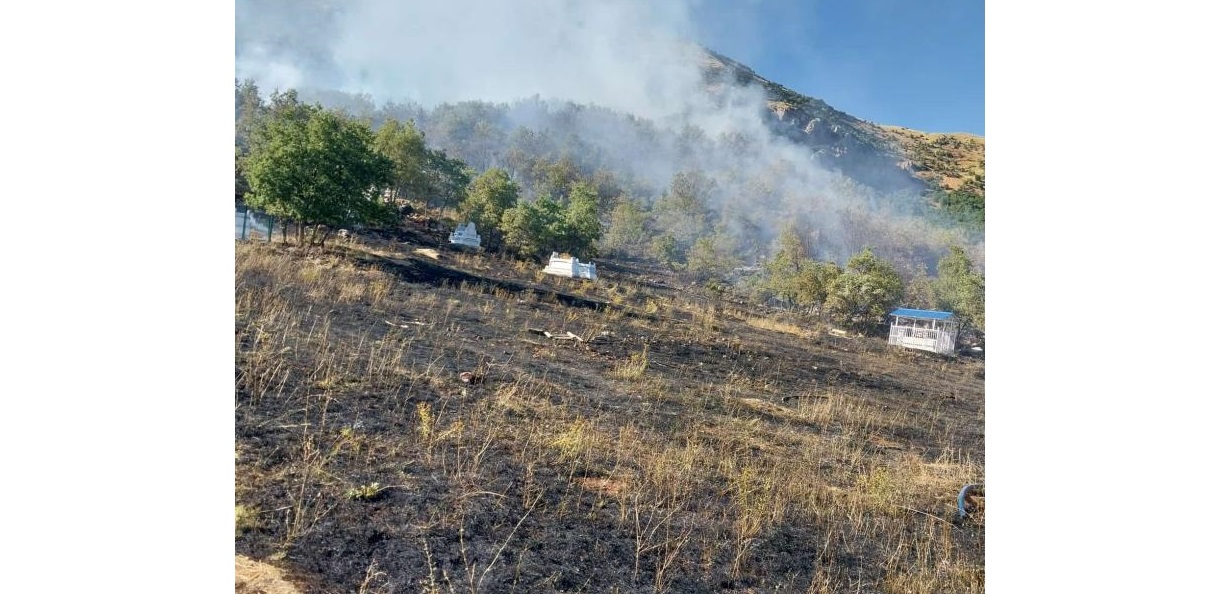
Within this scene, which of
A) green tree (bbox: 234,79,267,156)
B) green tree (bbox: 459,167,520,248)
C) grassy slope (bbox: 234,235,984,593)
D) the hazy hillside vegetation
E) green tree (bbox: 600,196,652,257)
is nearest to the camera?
grassy slope (bbox: 234,235,984,593)

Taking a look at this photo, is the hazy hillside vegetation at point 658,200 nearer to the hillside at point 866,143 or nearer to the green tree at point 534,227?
the green tree at point 534,227

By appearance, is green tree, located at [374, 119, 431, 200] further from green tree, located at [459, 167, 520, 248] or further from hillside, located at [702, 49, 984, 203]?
hillside, located at [702, 49, 984, 203]

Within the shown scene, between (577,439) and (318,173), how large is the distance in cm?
479

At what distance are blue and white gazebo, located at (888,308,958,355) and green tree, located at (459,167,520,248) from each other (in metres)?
3.53

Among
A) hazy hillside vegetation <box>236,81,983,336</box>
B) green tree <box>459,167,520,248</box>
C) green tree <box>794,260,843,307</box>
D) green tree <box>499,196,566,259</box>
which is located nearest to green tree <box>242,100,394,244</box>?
hazy hillside vegetation <box>236,81,983,336</box>

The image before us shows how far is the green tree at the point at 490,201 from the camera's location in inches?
207

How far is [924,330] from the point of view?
224 inches

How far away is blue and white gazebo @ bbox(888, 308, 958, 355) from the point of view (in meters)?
5.54

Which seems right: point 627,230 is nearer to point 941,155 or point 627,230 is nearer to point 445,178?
point 445,178

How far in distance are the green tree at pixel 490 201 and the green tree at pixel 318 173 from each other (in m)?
1.11

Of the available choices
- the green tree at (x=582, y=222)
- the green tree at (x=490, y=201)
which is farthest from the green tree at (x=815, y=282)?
the green tree at (x=490, y=201)

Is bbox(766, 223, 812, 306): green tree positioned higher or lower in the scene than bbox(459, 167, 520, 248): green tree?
lower

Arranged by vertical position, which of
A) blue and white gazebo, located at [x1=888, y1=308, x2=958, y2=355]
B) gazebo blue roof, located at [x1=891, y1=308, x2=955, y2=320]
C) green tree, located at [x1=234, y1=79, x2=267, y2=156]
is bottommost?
blue and white gazebo, located at [x1=888, y1=308, x2=958, y2=355]
